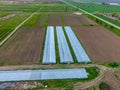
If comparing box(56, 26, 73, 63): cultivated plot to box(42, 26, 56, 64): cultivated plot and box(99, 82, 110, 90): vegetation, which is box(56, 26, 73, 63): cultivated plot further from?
box(99, 82, 110, 90): vegetation

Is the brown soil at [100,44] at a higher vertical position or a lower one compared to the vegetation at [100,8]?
higher

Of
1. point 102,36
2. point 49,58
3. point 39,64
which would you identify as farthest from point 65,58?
point 102,36

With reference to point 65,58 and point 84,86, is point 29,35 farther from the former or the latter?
point 84,86

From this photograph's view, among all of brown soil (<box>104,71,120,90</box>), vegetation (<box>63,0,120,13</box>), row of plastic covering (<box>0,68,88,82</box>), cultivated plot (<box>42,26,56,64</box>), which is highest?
cultivated plot (<box>42,26,56,64</box>)

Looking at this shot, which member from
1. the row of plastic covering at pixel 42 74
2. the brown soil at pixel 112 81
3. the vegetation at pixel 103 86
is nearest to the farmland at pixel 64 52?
the brown soil at pixel 112 81

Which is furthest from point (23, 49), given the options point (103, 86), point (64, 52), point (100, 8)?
point (100, 8)

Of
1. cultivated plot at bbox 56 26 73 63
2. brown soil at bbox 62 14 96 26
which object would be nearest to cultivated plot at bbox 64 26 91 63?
cultivated plot at bbox 56 26 73 63

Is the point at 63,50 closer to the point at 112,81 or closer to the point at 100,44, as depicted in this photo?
the point at 100,44

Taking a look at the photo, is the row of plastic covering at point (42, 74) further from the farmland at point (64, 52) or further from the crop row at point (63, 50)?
the crop row at point (63, 50)
